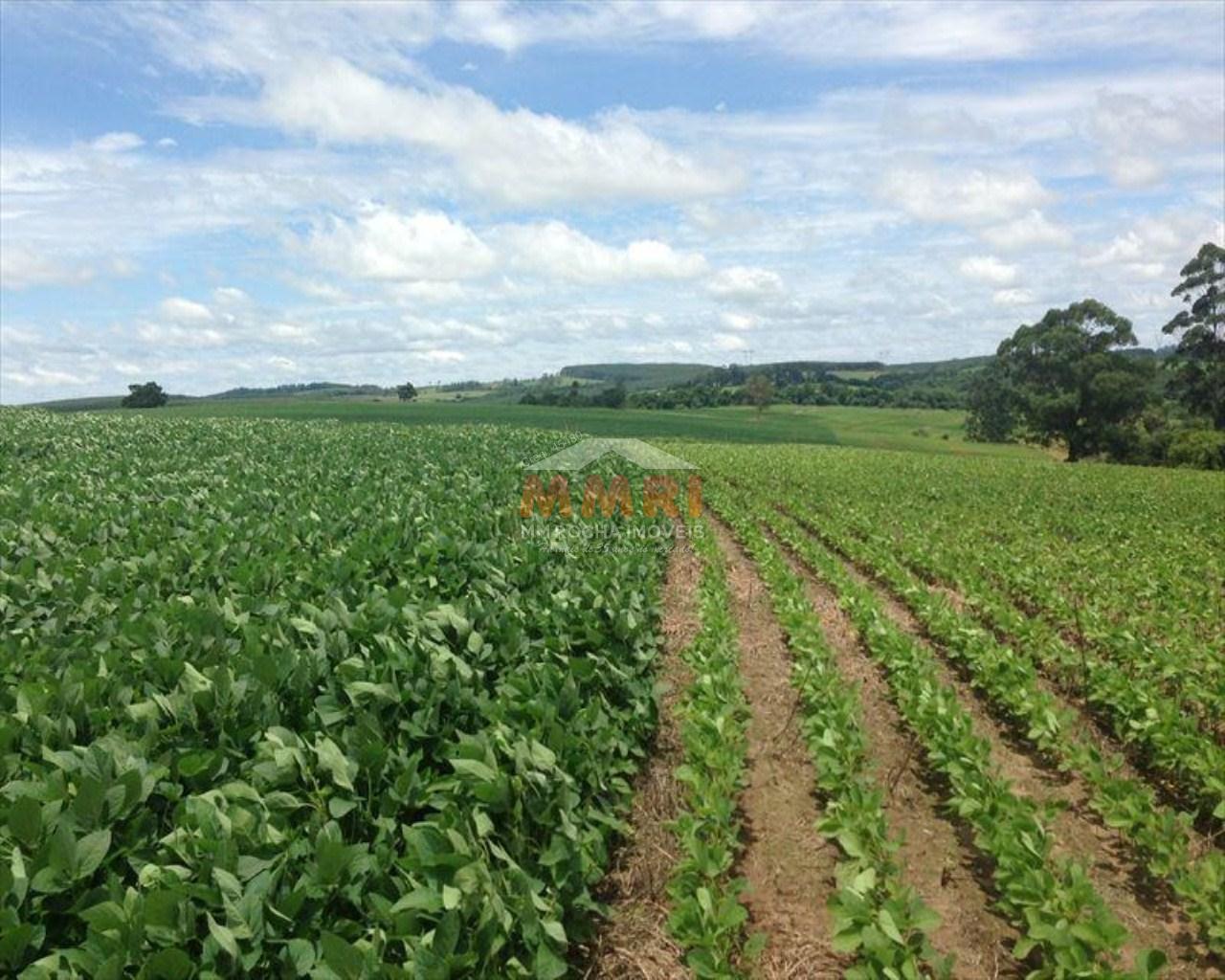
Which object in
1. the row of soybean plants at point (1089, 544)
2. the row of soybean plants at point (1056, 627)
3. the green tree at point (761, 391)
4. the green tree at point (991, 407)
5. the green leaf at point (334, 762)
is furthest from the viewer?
the green tree at point (761, 391)

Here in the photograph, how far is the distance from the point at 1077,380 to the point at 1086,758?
63.3 meters

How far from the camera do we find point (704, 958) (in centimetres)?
402

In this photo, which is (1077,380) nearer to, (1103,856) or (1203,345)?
(1203,345)

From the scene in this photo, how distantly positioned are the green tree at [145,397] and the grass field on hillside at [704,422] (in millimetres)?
17374

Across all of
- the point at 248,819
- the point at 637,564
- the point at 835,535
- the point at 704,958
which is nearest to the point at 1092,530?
the point at 835,535

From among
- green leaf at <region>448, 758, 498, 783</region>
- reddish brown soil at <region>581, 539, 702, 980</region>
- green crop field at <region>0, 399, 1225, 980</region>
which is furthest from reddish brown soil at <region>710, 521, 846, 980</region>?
green leaf at <region>448, 758, 498, 783</region>

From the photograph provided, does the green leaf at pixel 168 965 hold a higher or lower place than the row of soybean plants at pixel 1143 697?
higher

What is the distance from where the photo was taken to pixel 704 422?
78688 millimetres

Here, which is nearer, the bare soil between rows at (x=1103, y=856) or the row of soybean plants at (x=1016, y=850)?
the row of soybean plants at (x=1016, y=850)

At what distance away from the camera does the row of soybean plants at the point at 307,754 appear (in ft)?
10.1

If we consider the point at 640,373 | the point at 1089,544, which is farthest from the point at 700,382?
the point at 1089,544

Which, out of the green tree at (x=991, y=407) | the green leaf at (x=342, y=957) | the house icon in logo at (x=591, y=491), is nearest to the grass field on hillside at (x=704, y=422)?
the green tree at (x=991, y=407)

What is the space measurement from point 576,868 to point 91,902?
7.39ft

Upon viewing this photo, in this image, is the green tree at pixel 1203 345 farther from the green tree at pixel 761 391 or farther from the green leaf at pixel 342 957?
the green leaf at pixel 342 957
